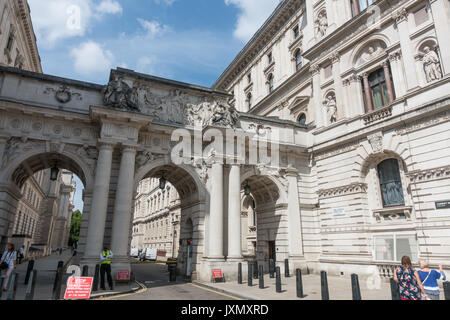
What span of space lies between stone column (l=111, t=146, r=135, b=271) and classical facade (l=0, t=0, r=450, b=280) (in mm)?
61

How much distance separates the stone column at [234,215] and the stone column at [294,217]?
14.3 feet

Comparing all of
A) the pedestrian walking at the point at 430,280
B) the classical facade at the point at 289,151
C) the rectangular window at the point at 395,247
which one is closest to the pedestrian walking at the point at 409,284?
the pedestrian walking at the point at 430,280

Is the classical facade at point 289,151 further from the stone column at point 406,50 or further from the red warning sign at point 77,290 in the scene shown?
the red warning sign at point 77,290

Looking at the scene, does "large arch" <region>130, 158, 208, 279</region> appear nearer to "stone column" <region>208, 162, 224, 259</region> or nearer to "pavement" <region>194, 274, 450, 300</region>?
"stone column" <region>208, 162, 224, 259</region>

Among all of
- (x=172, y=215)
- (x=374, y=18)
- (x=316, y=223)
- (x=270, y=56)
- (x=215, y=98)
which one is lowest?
(x=316, y=223)

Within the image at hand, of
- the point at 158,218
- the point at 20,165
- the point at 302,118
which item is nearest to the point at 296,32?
the point at 302,118

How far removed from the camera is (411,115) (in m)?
16.4

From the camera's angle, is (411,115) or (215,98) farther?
(215,98)

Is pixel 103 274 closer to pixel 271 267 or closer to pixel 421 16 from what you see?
pixel 271 267

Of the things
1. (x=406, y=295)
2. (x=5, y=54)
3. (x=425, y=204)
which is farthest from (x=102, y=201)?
(x=5, y=54)

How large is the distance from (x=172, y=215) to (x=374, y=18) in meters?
34.5

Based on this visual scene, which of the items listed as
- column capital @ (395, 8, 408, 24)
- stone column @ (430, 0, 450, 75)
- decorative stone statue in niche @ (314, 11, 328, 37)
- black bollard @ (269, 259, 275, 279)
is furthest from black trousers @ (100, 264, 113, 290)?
decorative stone statue in niche @ (314, 11, 328, 37)

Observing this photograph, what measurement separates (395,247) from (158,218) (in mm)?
42698
